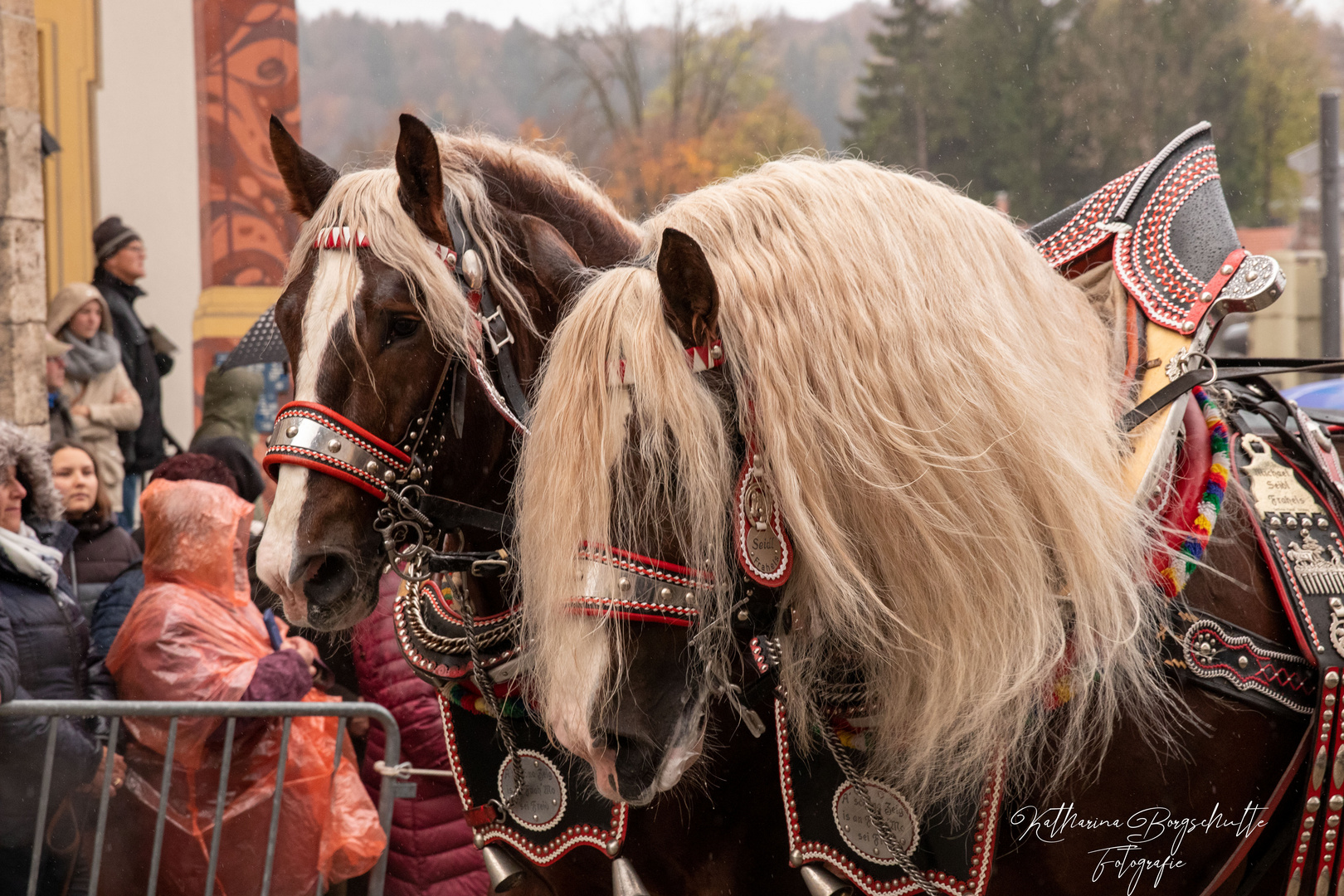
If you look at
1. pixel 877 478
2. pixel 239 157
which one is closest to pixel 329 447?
pixel 877 478

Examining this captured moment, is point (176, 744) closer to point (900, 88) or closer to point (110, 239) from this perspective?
point (110, 239)

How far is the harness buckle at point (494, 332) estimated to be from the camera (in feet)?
5.89

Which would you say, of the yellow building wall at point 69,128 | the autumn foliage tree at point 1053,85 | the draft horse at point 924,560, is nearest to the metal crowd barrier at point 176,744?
the draft horse at point 924,560

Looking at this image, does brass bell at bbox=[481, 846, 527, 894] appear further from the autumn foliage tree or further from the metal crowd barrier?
the autumn foliage tree

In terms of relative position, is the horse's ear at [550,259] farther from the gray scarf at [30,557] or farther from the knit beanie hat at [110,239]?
the knit beanie hat at [110,239]

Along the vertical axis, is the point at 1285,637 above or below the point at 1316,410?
below

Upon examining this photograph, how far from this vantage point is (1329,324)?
7574 mm

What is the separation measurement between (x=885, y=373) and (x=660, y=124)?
624cm

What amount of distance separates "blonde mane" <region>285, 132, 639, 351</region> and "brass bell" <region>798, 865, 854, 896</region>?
0.90 m

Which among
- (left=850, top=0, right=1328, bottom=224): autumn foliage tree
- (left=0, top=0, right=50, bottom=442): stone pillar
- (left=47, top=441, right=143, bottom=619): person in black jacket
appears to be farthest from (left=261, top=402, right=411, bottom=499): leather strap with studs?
(left=850, top=0, right=1328, bottom=224): autumn foliage tree

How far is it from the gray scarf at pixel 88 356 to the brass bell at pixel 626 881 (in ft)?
12.1

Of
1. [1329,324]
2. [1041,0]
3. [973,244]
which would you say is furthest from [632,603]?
[1041,0]

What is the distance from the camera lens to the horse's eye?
1749mm

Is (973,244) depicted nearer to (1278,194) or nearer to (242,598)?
(242,598)
